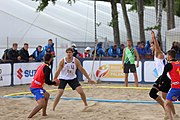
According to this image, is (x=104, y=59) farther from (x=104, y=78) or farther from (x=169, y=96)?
(x=169, y=96)

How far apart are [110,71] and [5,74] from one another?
14.4 ft

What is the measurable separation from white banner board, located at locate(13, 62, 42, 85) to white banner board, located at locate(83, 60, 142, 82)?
→ 2355mm

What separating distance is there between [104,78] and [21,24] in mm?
7321

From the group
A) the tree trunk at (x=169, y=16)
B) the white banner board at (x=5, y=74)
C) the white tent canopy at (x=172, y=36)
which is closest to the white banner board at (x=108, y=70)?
the white banner board at (x=5, y=74)

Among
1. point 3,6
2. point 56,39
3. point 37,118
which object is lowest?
point 37,118

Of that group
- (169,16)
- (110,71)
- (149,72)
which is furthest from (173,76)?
(169,16)

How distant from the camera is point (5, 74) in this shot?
16609mm

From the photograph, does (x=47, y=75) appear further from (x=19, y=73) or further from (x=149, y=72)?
(x=149, y=72)

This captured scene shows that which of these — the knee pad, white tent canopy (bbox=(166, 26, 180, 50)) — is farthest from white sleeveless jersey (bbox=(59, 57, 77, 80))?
white tent canopy (bbox=(166, 26, 180, 50))

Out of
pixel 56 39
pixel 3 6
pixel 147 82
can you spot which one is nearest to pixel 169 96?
pixel 147 82

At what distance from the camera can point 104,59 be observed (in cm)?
1844

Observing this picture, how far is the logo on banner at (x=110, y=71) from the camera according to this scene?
59.4 feet

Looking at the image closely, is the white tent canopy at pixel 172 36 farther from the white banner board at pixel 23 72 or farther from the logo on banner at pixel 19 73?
the logo on banner at pixel 19 73

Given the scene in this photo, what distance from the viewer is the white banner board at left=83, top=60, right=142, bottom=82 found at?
18.1m
